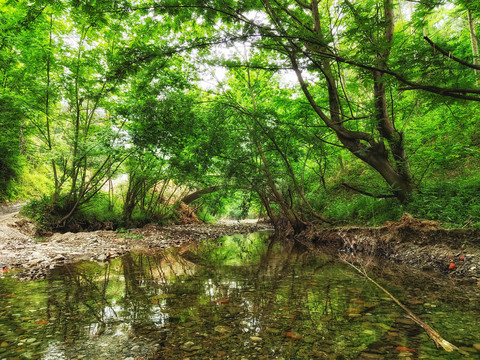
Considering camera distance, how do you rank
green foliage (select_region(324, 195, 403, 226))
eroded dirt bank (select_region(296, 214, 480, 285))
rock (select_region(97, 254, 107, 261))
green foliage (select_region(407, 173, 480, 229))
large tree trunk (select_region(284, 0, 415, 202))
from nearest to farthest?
eroded dirt bank (select_region(296, 214, 480, 285)), green foliage (select_region(407, 173, 480, 229)), large tree trunk (select_region(284, 0, 415, 202)), rock (select_region(97, 254, 107, 261)), green foliage (select_region(324, 195, 403, 226))

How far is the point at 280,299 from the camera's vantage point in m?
3.32

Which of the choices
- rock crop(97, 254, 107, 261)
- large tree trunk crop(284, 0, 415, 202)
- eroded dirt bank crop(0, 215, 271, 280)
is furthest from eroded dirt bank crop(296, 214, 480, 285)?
eroded dirt bank crop(0, 215, 271, 280)

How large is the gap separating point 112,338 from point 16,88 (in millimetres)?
12370

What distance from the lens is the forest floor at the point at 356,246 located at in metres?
4.58

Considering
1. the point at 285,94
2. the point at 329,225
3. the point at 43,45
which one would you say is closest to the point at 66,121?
the point at 43,45

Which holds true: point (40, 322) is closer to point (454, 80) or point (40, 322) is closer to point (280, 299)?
point (280, 299)

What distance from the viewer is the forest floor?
180 inches

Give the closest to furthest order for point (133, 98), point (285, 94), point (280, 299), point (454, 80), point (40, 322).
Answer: point (40, 322), point (280, 299), point (454, 80), point (133, 98), point (285, 94)

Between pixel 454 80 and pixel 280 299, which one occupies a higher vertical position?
pixel 454 80

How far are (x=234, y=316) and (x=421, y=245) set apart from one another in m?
4.97

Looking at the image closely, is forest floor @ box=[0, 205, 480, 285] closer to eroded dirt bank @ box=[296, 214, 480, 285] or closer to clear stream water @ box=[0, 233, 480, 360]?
eroded dirt bank @ box=[296, 214, 480, 285]

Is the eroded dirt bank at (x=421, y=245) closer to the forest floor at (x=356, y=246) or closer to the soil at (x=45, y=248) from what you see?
the forest floor at (x=356, y=246)

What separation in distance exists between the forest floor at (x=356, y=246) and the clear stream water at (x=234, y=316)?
2.14 feet

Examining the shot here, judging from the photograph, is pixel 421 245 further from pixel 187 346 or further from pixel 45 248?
pixel 45 248
